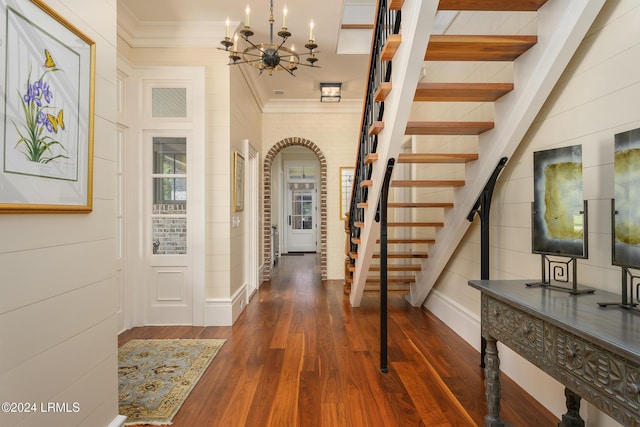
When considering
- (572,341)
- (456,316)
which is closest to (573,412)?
(572,341)

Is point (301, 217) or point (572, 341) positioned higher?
point (301, 217)

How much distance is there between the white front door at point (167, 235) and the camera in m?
3.66

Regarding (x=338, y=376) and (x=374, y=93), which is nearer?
(x=338, y=376)

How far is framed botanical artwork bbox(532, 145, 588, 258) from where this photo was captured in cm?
161

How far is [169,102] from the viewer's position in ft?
12.0

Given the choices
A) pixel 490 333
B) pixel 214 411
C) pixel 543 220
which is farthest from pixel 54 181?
pixel 543 220

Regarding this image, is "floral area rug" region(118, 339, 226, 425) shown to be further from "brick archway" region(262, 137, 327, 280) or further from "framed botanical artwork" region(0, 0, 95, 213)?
"brick archway" region(262, 137, 327, 280)

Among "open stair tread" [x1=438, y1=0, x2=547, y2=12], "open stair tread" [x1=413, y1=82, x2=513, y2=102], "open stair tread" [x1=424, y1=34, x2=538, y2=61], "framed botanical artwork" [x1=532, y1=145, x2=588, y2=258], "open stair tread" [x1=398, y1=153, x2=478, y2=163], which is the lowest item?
"framed botanical artwork" [x1=532, y1=145, x2=588, y2=258]

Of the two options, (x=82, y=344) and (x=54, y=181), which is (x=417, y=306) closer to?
(x=82, y=344)

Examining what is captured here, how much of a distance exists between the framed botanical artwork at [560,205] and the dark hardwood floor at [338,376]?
105 centimetres

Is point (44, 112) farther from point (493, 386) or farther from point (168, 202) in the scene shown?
point (168, 202)

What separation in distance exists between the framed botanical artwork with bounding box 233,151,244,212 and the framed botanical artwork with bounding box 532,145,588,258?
9.80 ft

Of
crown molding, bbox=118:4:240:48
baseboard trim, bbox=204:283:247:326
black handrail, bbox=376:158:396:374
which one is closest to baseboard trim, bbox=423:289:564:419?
black handrail, bbox=376:158:396:374

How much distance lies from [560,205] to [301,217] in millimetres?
9200
